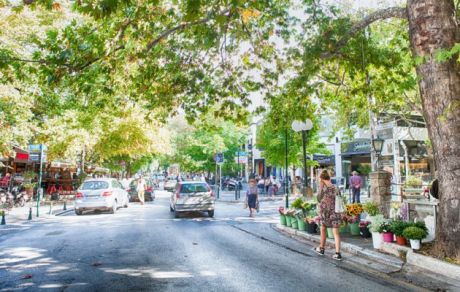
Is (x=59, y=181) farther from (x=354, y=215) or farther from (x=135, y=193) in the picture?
(x=354, y=215)

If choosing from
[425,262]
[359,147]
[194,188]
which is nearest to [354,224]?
[425,262]

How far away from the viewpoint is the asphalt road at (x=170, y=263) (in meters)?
5.75

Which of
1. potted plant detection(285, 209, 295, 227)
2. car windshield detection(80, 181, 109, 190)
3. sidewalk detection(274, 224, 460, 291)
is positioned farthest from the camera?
car windshield detection(80, 181, 109, 190)

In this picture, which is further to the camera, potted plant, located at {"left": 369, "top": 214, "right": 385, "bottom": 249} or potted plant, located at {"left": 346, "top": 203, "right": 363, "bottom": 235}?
potted plant, located at {"left": 346, "top": 203, "right": 363, "bottom": 235}

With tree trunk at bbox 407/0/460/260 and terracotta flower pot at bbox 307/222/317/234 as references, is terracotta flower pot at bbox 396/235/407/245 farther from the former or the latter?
terracotta flower pot at bbox 307/222/317/234

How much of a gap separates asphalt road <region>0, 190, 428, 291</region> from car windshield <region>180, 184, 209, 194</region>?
13.8 ft

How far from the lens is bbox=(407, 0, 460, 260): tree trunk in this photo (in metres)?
6.71

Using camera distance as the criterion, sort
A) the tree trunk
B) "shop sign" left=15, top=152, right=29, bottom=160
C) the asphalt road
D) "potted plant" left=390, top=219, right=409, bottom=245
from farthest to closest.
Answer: "shop sign" left=15, top=152, right=29, bottom=160
"potted plant" left=390, top=219, right=409, bottom=245
the tree trunk
the asphalt road

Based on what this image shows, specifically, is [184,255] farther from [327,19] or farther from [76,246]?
[327,19]

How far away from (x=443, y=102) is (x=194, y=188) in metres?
Result: 11.7

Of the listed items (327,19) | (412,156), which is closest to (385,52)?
(327,19)

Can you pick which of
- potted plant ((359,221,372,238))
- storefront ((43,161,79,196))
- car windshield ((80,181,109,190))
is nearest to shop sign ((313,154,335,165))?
storefront ((43,161,79,196))

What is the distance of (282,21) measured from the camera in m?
9.99

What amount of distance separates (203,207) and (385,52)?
981 cm
